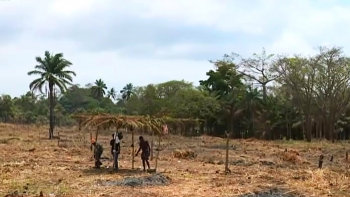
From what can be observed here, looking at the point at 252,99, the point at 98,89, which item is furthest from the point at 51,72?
the point at 98,89

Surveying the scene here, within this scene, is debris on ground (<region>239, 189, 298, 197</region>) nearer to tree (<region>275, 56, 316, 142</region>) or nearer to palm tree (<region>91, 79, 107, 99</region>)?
tree (<region>275, 56, 316, 142</region>)

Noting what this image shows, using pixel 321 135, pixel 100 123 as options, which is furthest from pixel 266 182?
pixel 321 135

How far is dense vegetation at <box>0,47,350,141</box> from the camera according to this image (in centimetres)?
4966

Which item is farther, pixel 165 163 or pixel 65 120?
pixel 65 120

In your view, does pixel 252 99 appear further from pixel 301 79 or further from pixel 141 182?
pixel 141 182

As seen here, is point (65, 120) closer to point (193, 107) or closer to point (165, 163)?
point (193, 107)

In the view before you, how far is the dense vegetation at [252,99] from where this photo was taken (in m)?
49.7

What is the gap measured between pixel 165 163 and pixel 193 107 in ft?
123

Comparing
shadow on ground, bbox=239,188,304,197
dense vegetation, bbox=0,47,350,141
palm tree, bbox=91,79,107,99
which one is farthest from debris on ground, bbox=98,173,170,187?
palm tree, bbox=91,79,107,99

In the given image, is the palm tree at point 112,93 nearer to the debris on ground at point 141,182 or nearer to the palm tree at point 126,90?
the palm tree at point 126,90

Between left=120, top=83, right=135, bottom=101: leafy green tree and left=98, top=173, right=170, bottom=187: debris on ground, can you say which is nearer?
left=98, top=173, right=170, bottom=187: debris on ground

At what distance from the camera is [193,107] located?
60062mm

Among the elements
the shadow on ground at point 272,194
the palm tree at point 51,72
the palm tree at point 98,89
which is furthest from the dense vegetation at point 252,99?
the shadow on ground at point 272,194

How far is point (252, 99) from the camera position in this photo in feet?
197
